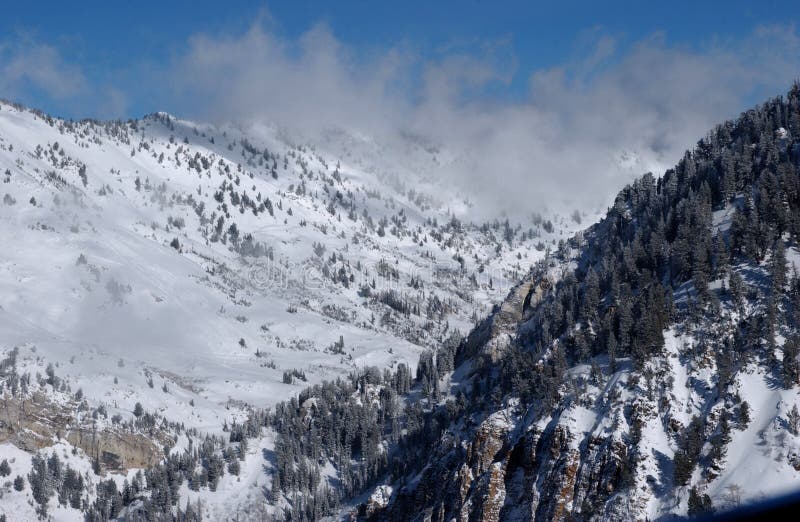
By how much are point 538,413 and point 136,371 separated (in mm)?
119247

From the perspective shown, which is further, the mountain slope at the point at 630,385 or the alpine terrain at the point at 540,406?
the alpine terrain at the point at 540,406

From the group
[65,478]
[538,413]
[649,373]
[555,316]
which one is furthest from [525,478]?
[65,478]

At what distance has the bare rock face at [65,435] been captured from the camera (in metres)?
150

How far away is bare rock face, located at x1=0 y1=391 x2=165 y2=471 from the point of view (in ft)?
490

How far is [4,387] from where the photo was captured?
155m

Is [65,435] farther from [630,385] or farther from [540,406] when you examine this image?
[630,385]

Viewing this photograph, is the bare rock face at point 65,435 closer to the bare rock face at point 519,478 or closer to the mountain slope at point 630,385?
the mountain slope at point 630,385

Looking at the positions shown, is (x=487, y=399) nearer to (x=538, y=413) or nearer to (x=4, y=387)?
(x=538, y=413)

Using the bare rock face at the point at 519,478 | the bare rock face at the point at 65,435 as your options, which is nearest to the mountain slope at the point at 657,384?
the bare rock face at the point at 519,478

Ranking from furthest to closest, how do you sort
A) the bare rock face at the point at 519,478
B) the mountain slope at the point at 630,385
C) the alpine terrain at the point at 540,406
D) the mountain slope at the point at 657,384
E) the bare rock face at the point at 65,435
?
the bare rock face at the point at 65,435 < the alpine terrain at the point at 540,406 < the bare rock face at the point at 519,478 < the mountain slope at the point at 630,385 < the mountain slope at the point at 657,384

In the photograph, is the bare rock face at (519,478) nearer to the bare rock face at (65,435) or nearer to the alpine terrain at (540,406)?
the alpine terrain at (540,406)

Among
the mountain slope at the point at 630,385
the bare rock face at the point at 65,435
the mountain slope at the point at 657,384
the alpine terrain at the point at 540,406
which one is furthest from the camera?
the bare rock face at the point at 65,435

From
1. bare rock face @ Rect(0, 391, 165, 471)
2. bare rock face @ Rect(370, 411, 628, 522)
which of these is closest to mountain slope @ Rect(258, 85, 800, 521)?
bare rock face @ Rect(370, 411, 628, 522)

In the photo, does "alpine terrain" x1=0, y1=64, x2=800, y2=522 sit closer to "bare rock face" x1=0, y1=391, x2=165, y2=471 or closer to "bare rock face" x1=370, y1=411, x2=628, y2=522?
"bare rock face" x1=370, y1=411, x2=628, y2=522
